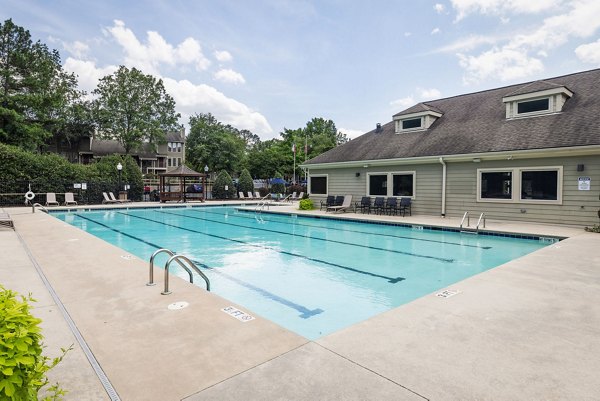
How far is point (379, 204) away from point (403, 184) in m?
1.37

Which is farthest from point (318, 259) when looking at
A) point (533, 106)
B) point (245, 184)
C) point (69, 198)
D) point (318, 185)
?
point (245, 184)

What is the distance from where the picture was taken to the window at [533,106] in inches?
496

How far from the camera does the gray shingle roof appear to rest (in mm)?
11266

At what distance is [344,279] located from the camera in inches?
255

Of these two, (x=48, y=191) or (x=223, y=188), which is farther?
(x=223, y=188)

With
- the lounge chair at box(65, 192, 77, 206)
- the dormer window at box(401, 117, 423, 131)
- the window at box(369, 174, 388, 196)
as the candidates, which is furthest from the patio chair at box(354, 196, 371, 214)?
the lounge chair at box(65, 192, 77, 206)

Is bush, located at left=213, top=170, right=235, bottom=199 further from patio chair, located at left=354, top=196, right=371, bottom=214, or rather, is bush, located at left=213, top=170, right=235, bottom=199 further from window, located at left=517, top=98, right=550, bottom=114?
window, located at left=517, top=98, right=550, bottom=114

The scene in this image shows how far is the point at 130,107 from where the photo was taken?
36500 millimetres

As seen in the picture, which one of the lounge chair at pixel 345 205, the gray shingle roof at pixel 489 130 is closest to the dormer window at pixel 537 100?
the gray shingle roof at pixel 489 130

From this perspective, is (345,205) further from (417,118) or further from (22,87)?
(22,87)

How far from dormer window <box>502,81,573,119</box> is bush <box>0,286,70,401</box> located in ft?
50.5

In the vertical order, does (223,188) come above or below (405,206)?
above

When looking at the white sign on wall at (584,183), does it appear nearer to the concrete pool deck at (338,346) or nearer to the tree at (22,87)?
the concrete pool deck at (338,346)

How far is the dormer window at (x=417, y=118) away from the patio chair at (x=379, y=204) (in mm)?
3934
